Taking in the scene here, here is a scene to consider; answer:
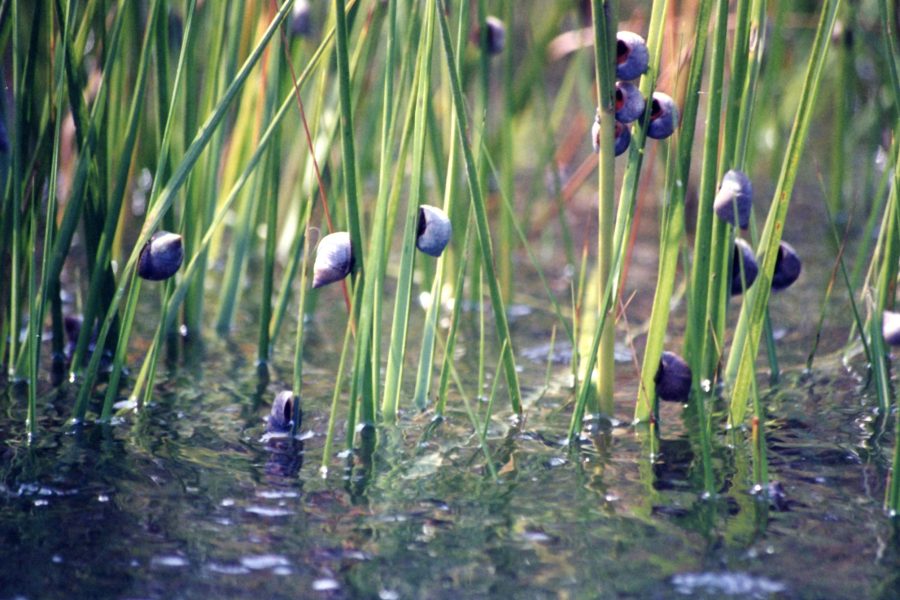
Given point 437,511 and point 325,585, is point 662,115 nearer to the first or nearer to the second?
point 437,511

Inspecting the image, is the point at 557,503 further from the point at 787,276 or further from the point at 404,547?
the point at 787,276

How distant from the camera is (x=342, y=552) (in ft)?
3.51

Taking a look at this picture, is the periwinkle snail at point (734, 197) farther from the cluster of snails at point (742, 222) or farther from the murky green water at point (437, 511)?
the murky green water at point (437, 511)

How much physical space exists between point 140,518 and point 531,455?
50 centimetres

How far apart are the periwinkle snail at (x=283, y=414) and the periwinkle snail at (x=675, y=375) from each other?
1.63ft

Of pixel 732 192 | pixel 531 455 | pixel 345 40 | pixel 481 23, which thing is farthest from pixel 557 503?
pixel 481 23

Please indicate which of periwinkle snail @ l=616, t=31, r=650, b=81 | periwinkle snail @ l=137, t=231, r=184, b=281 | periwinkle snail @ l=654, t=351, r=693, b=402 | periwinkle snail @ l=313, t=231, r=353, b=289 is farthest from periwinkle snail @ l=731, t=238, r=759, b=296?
periwinkle snail @ l=137, t=231, r=184, b=281

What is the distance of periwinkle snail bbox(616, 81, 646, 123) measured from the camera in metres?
1.20

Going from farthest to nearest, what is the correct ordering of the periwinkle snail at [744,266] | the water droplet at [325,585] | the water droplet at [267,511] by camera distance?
the periwinkle snail at [744,266] < the water droplet at [267,511] < the water droplet at [325,585]

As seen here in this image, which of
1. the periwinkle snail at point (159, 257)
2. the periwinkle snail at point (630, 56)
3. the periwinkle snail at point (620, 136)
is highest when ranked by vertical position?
the periwinkle snail at point (630, 56)

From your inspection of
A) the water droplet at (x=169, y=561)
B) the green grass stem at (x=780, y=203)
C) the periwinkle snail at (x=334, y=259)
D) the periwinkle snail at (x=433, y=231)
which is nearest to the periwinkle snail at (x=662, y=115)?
the green grass stem at (x=780, y=203)

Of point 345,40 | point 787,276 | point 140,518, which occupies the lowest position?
point 140,518

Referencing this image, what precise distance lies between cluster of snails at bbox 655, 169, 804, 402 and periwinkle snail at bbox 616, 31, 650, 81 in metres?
0.17

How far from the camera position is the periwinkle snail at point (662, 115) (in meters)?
1.21
